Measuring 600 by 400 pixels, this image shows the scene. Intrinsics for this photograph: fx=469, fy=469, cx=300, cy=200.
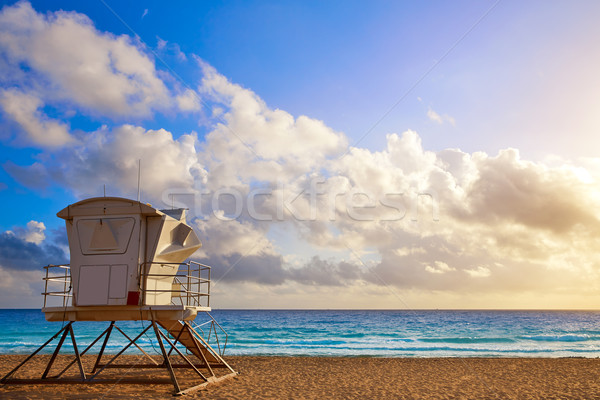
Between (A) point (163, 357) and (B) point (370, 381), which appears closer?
(A) point (163, 357)

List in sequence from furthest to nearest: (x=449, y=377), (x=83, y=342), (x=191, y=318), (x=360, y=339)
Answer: (x=360, y=339) → (x=83, y=342) → (x=449, y=377) → (x=191, y=318)

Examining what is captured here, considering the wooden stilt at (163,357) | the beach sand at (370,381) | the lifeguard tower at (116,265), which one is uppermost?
the lifeguard tower at (116,265)

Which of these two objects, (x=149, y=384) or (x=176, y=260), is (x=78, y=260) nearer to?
(x=176, y=260)

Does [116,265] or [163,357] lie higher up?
[116,265]

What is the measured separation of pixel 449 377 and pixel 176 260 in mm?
11416

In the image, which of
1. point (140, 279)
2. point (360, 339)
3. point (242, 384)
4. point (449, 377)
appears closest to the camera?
point (140, 279)

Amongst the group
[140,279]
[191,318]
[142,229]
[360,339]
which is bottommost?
[360,339]

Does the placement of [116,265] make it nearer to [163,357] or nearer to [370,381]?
[163,357]

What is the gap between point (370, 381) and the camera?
55.3 feet

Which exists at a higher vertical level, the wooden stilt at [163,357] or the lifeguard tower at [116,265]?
the lifeguard tower at [116,265]

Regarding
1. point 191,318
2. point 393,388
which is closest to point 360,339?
point 393,388

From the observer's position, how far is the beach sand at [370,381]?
1353 centimetres

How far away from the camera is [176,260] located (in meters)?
14.2

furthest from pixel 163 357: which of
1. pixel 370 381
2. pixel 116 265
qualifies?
pixel 370 381
